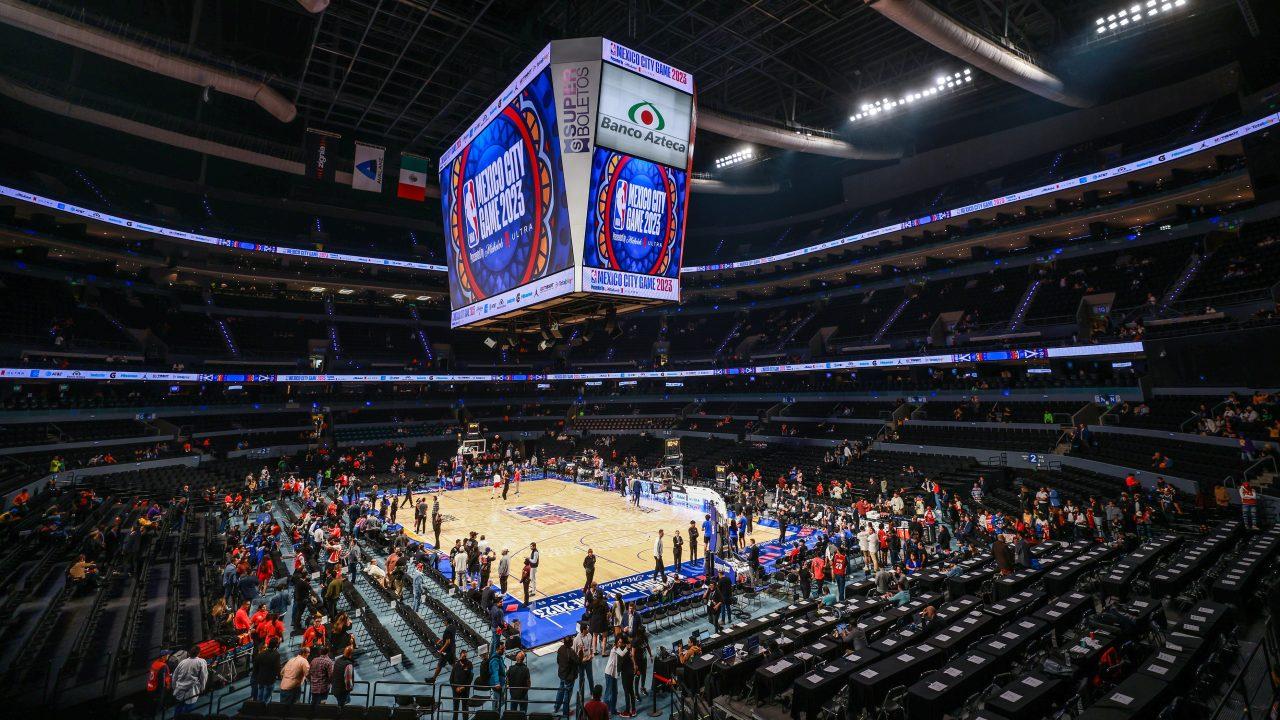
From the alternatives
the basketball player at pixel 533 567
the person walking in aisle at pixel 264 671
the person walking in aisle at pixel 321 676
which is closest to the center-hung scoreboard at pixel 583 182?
the basketball player at pixel 533 567

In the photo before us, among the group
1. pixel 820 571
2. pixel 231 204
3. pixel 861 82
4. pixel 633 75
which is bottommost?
pixel 820 571

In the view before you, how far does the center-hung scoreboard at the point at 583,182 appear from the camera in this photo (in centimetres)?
1010

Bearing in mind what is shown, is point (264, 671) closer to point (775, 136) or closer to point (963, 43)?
point (963, 43)

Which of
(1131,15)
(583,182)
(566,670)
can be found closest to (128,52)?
(583,182)

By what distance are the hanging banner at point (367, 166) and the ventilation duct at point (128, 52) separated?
13.9 feet

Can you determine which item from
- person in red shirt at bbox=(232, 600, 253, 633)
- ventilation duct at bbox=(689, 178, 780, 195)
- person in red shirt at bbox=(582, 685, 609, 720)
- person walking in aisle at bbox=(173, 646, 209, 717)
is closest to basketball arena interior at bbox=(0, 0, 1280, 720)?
person walking in aisle at bbox=(173, 646, 209, 717)

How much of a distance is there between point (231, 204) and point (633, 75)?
40929 millimetres

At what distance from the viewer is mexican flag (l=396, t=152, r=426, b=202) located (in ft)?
65.2

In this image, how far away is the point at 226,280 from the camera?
38.1 m

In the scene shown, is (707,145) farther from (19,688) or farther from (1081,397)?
(19,688)

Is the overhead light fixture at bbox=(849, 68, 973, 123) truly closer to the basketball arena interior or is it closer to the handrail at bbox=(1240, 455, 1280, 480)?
the basketball arena interior

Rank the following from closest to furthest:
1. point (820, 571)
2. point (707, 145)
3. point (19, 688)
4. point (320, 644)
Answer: point (19, 688)
point (320, 644)
point (820, 571)
point (707, 145)

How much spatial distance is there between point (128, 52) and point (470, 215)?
1498cm

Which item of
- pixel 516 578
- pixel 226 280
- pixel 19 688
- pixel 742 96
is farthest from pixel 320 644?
pixel 226 280
